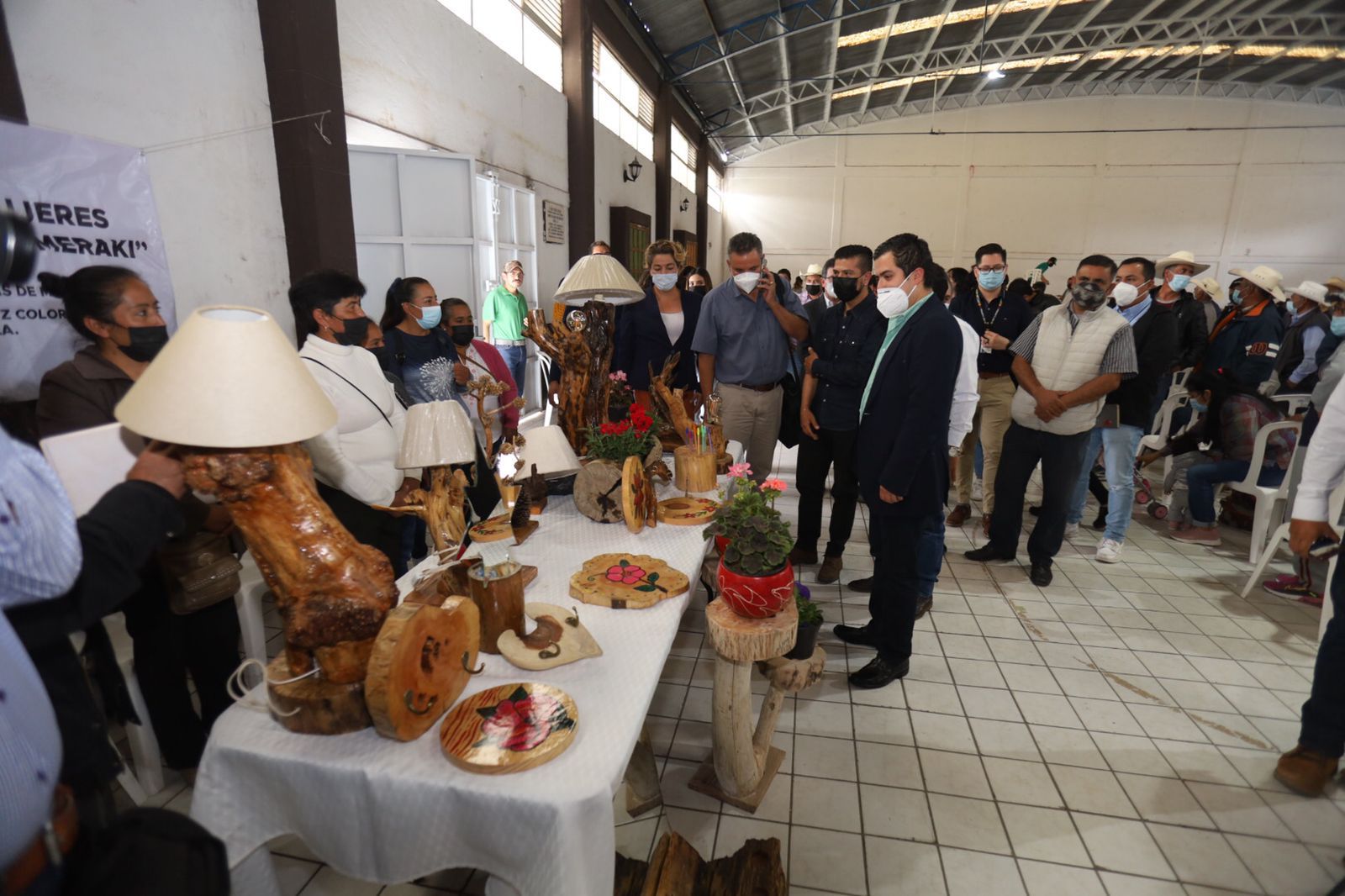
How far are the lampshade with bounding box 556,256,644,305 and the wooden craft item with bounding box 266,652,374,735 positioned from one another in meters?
1.93

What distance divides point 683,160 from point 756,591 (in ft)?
38.7

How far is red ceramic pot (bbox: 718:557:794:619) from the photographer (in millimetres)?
1631

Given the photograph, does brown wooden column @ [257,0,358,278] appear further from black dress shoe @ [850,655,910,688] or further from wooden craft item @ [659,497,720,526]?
black dress shoe @ [850,655,910,688]

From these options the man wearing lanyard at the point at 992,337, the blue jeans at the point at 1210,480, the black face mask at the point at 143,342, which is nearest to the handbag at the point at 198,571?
the black face mask at the point at 143,342

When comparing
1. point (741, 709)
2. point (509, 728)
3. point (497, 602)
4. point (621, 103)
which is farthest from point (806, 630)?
point (621, 103)

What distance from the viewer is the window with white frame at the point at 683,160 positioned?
37.2 feet

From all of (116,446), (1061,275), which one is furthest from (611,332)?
(1061,275)

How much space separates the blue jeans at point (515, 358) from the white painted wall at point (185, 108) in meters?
1.95

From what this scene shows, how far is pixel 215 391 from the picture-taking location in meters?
0.98

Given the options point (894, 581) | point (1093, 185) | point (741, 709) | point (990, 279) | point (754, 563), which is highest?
point (1093, 185)

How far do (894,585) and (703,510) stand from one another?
0.81 meters

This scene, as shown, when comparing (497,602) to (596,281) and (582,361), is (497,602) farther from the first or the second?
(596,281)

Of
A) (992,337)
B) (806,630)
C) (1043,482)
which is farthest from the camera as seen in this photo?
(992,337)

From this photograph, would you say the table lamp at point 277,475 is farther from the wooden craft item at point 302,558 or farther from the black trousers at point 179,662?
the black trousers at point 179,662
